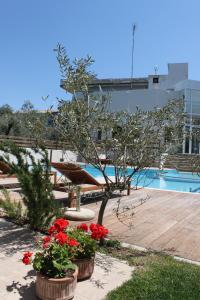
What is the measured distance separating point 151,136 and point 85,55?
1482 mm

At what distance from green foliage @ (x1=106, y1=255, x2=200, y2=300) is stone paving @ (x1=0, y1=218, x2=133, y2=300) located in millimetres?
142

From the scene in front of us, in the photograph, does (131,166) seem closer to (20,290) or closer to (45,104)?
(45,104)

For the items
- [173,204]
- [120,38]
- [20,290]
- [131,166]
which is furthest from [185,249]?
[120,38]

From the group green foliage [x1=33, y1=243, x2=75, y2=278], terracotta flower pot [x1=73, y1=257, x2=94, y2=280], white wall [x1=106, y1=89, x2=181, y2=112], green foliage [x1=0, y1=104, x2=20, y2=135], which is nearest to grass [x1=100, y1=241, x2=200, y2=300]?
terracotta flower pot [x1=73, y1=257, x2=94, y2=280]

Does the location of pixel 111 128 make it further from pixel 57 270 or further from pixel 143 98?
pixel 143 98

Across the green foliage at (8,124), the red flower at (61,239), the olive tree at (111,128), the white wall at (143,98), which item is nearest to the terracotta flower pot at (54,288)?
the red flower at (61,239)

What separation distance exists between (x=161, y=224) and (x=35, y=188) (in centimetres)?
249

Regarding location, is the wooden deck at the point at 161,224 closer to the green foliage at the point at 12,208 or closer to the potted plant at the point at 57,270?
the green foliage at the point at 12,208

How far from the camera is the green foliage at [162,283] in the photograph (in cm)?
333

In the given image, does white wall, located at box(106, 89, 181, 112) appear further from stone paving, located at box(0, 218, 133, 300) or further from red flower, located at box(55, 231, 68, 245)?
red flower, located at box(55, 231, 68, 245)

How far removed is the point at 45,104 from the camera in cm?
509

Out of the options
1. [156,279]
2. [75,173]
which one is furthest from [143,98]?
[156,279]

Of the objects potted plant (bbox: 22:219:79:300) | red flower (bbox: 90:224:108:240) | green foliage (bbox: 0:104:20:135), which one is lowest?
potted plant (bbox: 22:219:79:300)

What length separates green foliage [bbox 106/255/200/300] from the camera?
3328 mm
